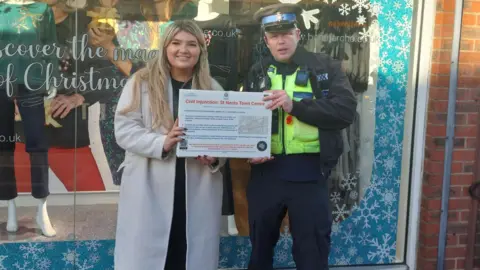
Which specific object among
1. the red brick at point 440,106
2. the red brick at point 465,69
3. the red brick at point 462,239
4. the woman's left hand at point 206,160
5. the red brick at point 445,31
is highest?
the red brick at point 445,31

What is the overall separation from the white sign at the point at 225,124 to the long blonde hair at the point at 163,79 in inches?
4.0

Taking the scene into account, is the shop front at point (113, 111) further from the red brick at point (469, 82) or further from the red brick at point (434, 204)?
the red brick at point (469, 82)

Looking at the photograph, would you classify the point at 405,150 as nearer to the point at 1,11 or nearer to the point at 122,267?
the point at 122,267

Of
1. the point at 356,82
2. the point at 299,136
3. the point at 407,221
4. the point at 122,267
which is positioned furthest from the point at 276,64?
the point at 407,221

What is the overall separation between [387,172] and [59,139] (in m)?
2.31

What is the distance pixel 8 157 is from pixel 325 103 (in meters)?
2.12

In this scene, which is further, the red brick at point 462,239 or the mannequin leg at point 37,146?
the red brick at point 462,239

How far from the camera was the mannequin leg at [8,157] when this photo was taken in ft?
11.9

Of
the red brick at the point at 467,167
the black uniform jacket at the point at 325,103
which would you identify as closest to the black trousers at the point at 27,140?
the black uniform jacket at the point at 325,103

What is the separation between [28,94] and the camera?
11.9 feet

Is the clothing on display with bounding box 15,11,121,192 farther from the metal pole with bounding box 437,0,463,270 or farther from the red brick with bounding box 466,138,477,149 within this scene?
the red brick with bounding box 466,138,477,149

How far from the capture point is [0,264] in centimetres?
371

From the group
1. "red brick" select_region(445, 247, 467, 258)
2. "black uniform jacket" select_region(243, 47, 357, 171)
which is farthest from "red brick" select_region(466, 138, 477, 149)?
"black uniform jacket" select_region(243, 47, 357, 171)

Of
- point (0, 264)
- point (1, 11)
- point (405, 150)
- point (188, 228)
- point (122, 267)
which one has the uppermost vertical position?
point (1, 11)
